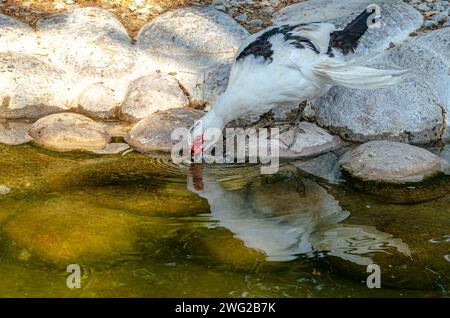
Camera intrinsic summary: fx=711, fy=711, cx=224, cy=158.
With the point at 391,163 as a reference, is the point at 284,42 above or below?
above

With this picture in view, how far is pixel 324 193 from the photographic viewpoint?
4953 mm

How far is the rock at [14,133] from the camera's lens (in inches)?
226

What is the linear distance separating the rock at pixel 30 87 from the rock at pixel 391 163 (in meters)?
2.66

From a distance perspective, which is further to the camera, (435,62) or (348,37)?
(435,62)

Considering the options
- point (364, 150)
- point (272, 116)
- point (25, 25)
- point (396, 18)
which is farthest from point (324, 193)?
point (25, 25)

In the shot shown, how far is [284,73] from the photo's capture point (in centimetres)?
526

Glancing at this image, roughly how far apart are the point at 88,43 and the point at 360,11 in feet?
8.45

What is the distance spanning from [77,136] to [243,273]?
235cm

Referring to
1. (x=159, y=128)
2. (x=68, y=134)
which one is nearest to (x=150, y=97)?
(x=159, y=128)

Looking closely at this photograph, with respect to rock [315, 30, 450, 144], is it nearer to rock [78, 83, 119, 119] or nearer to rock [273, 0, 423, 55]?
rock [273, 0, 423, 55]

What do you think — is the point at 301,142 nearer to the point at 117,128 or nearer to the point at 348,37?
the point at 348,37

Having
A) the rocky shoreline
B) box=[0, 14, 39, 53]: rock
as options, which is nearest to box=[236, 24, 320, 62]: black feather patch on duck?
the rocky shoreline

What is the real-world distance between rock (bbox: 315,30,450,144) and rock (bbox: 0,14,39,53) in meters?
2.72
